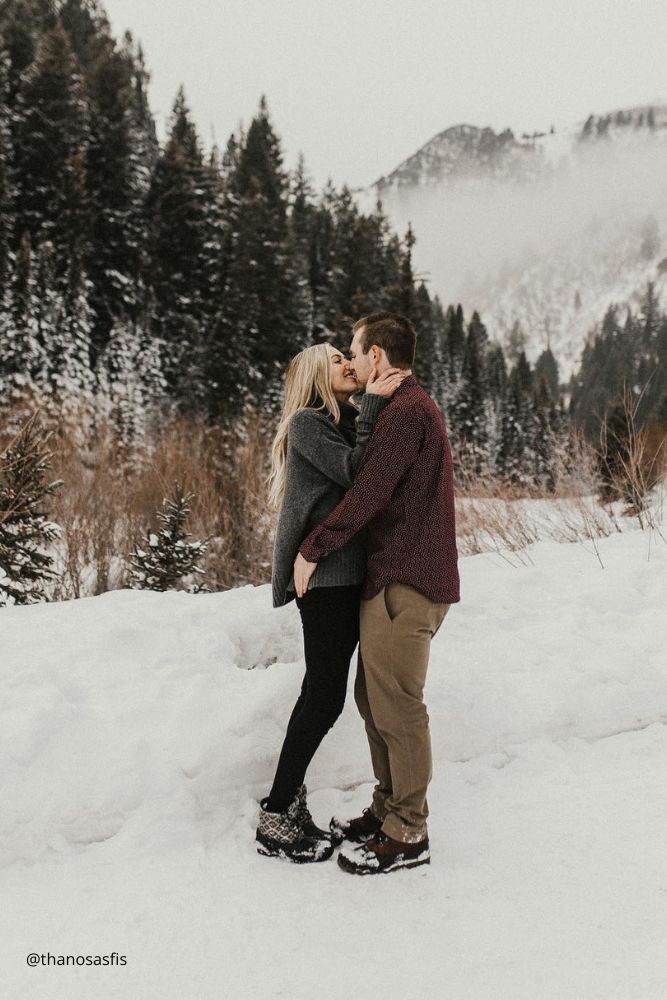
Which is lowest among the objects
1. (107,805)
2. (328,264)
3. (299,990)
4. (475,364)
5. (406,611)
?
(299,990)

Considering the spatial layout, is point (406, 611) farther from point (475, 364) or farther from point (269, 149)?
point (475, 364)

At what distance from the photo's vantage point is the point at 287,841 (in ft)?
8.58

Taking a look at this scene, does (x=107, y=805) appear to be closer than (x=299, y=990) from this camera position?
No

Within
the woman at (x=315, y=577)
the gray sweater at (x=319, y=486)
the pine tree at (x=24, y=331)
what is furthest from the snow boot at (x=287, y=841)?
the pine tree at (x=24, y=331)

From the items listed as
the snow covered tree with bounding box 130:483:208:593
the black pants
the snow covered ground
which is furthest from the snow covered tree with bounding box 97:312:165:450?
A: the black pants

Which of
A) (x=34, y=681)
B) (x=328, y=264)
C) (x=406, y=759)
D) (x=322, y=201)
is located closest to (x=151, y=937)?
(x=406, y=759)

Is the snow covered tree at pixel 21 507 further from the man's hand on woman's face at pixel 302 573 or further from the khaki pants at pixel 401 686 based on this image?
the khaki pants at pixel 401 686

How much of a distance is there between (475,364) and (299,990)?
53.5 metres

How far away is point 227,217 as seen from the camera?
30469 mm

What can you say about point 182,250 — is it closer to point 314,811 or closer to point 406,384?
point 406,384

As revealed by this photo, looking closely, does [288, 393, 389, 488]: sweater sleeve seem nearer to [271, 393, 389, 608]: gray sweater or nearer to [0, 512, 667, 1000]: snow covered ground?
[271, 393, 389, 608]: gray sweater

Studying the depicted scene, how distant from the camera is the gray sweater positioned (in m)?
2.57

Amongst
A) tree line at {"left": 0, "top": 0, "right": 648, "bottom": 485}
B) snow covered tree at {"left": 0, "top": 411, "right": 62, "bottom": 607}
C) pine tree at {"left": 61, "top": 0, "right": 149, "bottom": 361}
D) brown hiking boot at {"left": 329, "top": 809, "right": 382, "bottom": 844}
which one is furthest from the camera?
pine tree at {"left": 61, "top": 0, "right": 149, "bottom": 361}

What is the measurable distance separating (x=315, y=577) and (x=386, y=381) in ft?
2.77
